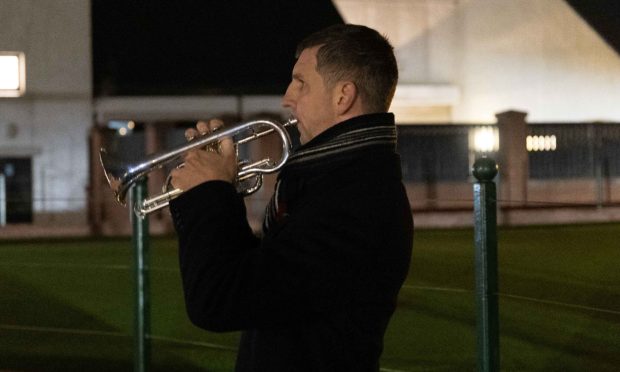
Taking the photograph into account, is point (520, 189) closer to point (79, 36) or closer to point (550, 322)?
point (79, 36)

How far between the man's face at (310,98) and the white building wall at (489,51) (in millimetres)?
25176

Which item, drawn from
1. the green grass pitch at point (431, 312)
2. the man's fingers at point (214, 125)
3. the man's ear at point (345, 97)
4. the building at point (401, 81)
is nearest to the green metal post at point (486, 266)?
the green grass pitch at point (431, 312)

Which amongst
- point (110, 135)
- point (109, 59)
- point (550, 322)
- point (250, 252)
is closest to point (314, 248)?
point (250, 252)

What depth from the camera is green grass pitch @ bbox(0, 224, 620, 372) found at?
16.5 ft

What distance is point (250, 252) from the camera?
7.02 ft

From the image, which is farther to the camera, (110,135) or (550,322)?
(110,135)

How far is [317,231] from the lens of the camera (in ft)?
7.13

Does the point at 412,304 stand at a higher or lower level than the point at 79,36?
lower

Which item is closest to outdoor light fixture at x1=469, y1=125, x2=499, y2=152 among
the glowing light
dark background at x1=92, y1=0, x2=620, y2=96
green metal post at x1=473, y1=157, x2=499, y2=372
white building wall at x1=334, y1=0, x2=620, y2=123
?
the glowing light

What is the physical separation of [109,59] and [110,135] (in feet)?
→ 7.94

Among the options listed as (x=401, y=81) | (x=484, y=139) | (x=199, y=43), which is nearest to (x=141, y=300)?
(x=484, y=139)

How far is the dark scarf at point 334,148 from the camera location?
2240 millimetres

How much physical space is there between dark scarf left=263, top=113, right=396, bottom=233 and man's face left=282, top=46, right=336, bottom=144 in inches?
1.3

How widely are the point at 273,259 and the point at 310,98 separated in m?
0.35
